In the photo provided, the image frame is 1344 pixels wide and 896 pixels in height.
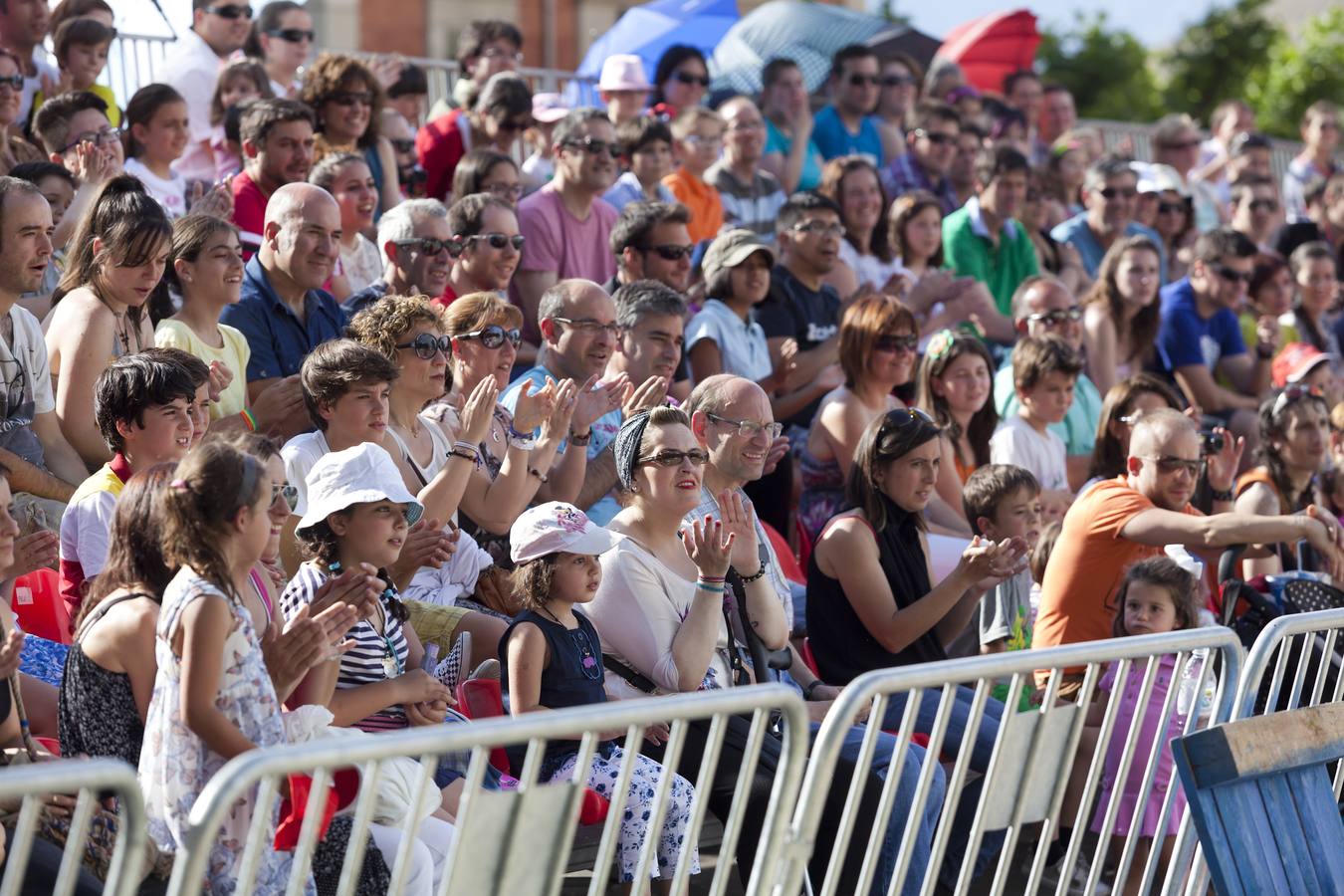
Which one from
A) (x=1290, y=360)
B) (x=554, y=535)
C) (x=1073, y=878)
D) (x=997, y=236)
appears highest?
(x=554, y=535)

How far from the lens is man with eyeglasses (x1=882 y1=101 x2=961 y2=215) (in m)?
11.7

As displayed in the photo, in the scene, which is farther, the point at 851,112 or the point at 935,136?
the point at 851,112

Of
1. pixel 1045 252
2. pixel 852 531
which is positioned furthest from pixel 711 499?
pixel 1045 252

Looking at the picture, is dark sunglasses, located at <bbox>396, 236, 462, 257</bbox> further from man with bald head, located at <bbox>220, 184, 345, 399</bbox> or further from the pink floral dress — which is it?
the pink floral dress

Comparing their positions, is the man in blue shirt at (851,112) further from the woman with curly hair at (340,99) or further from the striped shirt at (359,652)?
the striped shirt at (359,652)

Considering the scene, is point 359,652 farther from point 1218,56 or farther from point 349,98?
point 1218,56

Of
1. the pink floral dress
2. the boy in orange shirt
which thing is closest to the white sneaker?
the pink floral dress

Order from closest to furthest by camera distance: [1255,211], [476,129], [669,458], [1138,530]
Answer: [669,458]
[1138,530]
[476,129]
[1255,211]

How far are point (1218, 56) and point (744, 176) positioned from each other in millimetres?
25211

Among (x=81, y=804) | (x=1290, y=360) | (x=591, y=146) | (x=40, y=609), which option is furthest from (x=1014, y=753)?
(x=1290, y=360)

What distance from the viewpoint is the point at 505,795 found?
3193 mm

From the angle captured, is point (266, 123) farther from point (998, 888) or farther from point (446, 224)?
point (998, 888)

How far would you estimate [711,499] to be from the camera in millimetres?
6031

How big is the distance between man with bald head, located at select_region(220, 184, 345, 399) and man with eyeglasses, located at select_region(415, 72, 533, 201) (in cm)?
A: 317
